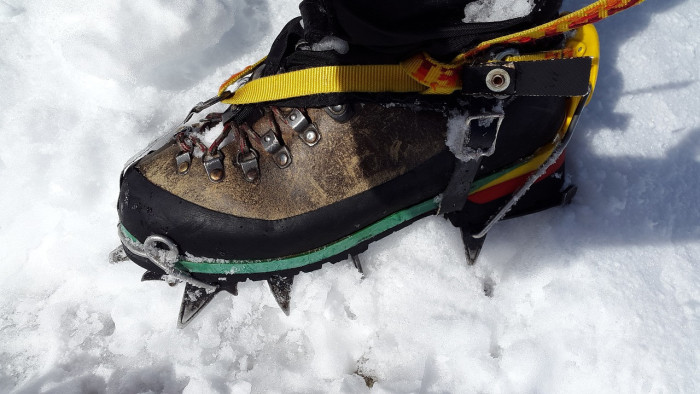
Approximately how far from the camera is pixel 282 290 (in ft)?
3.58

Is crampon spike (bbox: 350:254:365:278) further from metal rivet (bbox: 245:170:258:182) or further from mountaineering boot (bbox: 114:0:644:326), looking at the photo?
metal rivet (bbox: 245:170:258:182)

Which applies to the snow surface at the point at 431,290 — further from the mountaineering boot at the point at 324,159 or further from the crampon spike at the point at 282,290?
the mountaineering boot at the point at 324,159

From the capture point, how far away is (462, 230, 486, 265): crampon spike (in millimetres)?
1106

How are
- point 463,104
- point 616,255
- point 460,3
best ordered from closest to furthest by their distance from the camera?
point 460,3, point 463,104, point 616,255

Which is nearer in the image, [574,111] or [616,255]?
[574,111]

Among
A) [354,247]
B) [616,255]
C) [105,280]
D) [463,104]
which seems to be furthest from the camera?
[105,280]

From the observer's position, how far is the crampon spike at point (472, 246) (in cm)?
111

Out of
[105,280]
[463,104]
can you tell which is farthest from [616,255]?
[105,280]

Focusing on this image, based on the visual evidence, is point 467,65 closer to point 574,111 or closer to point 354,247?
point 574,111

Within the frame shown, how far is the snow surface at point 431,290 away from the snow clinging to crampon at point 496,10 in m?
0.50

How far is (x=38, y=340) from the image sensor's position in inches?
45.0

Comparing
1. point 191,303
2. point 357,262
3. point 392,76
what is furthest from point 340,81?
point 191,303

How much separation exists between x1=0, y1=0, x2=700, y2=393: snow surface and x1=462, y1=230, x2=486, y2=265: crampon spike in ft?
0.11

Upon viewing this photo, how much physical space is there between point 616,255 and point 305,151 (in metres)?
0.64
